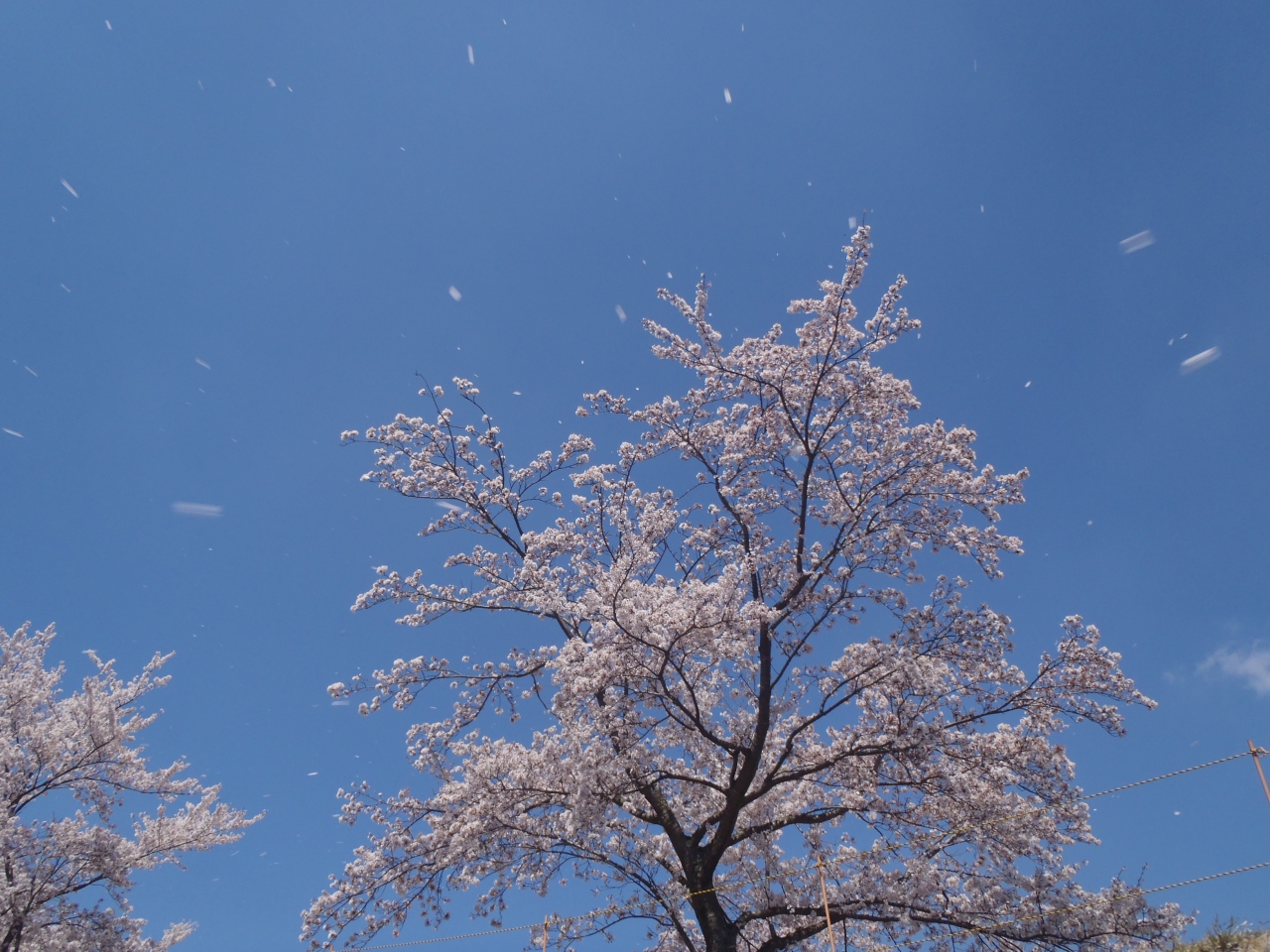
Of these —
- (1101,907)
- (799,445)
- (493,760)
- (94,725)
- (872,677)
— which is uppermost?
(799,445)

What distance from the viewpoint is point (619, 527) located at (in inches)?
404

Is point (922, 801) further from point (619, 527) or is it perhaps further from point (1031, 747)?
point (619, 527)

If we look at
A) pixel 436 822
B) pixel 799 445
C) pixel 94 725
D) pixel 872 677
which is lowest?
pixel 436 822

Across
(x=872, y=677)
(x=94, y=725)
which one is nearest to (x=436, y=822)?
(x=872, y=677)

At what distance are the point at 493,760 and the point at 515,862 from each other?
1442mm

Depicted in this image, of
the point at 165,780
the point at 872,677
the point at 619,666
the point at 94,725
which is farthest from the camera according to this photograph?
the point at 165,780

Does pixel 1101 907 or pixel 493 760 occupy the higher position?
pixel 493 760

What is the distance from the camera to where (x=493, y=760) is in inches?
412

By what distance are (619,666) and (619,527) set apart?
7.24 ft

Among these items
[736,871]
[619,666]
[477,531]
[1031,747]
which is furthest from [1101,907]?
[477,531]

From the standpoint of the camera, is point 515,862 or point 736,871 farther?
point 736,871

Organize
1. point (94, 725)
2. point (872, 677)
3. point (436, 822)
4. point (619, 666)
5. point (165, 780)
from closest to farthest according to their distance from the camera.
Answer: point (619, 666)
point (872, 677)
point (436, 822)
point (94, 725)
point (165, 780)

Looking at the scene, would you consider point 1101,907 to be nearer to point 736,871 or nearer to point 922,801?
point 922,801

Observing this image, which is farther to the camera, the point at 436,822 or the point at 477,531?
the point at 477,531
